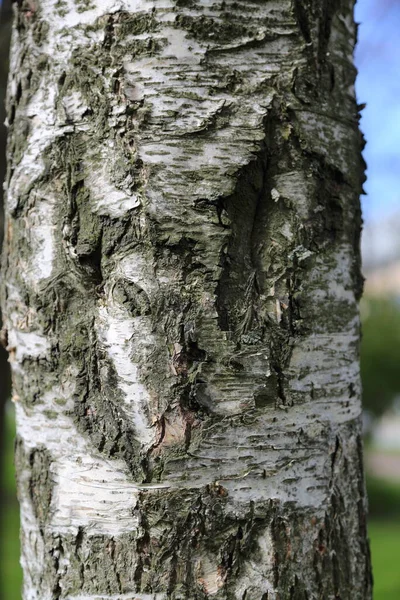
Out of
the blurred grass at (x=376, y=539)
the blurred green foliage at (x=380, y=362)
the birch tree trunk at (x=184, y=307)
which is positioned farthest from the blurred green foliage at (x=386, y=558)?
the birch tree trunk at (x=184, y=307)

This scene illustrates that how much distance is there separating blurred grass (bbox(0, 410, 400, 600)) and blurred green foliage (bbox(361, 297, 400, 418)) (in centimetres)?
198

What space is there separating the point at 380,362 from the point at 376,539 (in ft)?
9.44

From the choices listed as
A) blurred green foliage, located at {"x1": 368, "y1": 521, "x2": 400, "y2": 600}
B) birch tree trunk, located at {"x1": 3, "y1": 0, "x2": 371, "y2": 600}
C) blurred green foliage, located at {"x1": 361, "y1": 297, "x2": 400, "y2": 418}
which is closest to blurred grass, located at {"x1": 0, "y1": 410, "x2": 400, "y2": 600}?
blurred green foliage, located at {"x1": 368, "y1": 521, "x2": 400, "y2": 600}

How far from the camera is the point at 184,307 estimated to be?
1.02 m

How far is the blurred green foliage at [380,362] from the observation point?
1060 centimetres

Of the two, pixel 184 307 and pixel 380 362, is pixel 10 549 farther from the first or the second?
pixel 184 307

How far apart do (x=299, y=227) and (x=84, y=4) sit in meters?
0.54

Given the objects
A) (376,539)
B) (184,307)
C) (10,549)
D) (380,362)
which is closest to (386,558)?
(376,539)

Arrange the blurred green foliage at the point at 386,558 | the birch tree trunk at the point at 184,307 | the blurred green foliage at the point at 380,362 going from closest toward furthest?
the birch tree trunk at the point at 184,307
the blurred green foliage at the point at 386,558
the blurred green foliage at the point at 380,362

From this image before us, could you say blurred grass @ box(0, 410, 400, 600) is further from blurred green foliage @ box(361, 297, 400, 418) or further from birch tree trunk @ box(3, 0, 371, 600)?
birch tree trunk @ box(3, 0, 371, 600)

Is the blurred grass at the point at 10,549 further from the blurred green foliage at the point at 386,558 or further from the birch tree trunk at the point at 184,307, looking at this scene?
the blurred green foliage at the point at 386,558

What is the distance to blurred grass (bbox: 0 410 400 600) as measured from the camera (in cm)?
558

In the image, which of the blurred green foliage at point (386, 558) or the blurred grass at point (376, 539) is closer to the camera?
the blurred grass at point (376, 539)

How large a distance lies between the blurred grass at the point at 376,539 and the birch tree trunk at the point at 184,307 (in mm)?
2536
